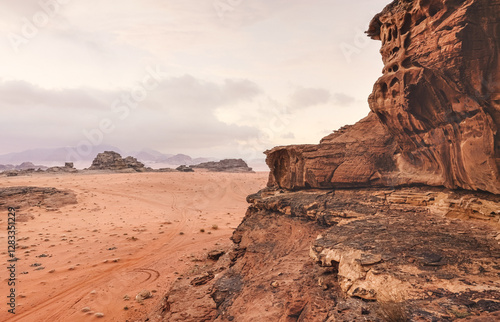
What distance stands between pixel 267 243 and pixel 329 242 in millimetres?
3253

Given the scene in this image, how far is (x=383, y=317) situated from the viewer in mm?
3797

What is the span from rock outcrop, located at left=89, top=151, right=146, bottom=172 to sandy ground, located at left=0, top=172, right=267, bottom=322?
28365 millimetres

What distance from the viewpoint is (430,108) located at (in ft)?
22.2

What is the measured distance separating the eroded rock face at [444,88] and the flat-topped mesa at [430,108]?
0.06 ft

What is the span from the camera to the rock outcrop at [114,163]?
5784 cm

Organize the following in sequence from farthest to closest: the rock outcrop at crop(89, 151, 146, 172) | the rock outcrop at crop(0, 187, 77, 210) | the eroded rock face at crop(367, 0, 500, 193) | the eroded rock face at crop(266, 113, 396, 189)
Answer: the rock outcrop at crop(89, 151, 146, 172) → the rock outcrop at crop(0, 187, 77, 210) → the eroded rock face at crop(266, 113, 396, 189) → the eroded rock face at crop(367, 0, 500, 193)

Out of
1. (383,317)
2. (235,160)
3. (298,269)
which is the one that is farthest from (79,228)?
(235,160)

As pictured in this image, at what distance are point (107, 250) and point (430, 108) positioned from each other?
16294 mm

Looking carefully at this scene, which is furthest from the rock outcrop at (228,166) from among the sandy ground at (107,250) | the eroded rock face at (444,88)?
the eroded rock face at (444,88)

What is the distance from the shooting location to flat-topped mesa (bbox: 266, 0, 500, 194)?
5141mm

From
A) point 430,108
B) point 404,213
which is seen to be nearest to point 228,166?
point 404,213

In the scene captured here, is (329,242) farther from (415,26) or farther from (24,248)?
(24,248)

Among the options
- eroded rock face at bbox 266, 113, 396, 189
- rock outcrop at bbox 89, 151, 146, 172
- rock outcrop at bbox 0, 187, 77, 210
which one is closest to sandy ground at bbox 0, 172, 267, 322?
rock outcrop at bbox 0, 187, 77, 210

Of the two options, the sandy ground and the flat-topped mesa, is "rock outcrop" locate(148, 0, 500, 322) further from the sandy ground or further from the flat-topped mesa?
the sandy ground
